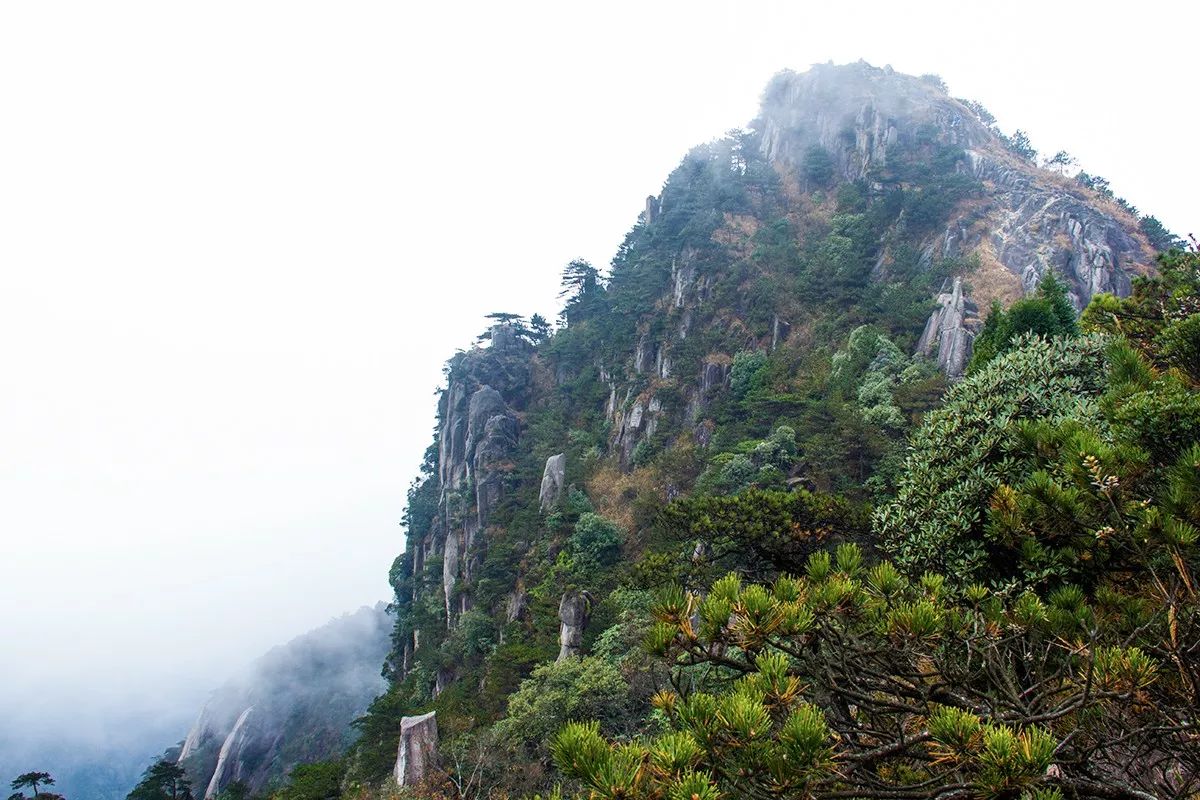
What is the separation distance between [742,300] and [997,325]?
51.9ft

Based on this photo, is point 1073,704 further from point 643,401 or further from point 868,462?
point 643,401

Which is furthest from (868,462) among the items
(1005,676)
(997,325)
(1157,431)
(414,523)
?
(414,523)

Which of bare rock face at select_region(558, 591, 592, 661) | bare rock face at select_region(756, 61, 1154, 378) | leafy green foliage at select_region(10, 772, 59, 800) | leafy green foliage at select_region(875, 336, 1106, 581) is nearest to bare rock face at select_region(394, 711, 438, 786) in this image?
bare rock face at select_region(558, 591, 592, 661)

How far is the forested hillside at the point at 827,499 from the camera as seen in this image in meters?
2.37

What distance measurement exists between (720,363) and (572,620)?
1439cm

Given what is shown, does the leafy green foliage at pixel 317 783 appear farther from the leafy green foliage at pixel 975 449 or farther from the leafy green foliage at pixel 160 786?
the leafy green foliage at pixel 975 449

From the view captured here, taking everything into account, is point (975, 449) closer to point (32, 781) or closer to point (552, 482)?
point (552, 482)

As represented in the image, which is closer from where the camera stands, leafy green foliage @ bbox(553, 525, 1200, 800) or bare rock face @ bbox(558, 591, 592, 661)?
leafy green foliage @ bbox(553, 525, 1200, 800)

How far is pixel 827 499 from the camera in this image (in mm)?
10273

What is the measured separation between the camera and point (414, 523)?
40500mm

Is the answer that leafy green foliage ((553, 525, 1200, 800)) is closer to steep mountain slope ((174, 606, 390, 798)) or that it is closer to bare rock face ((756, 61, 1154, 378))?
bare rock face ((756, 61, 1154, 378))

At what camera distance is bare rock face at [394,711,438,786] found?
13.0 metres

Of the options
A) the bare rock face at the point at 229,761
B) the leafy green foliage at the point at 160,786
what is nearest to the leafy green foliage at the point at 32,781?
the leafy green foliage at the point at 160,786

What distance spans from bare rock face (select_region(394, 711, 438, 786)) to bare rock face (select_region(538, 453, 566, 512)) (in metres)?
13.8
